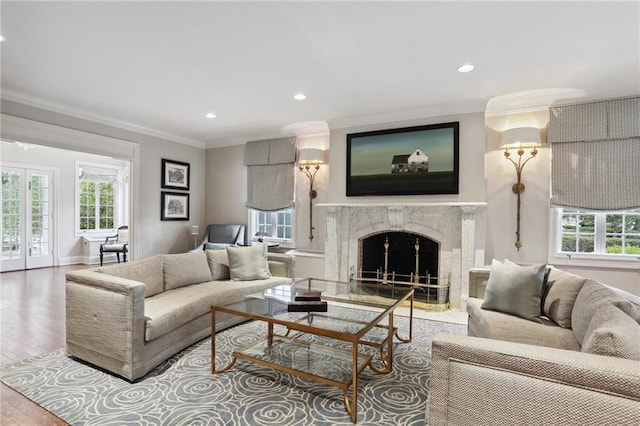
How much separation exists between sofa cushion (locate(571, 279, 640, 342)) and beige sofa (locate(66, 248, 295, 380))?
2778mm

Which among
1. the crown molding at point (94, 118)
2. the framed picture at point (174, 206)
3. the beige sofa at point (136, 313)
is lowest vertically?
the beige sofa at point (136, 313)

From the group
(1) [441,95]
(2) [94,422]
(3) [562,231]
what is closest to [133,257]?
(2) [94,422]

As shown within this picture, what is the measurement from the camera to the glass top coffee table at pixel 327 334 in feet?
6.85

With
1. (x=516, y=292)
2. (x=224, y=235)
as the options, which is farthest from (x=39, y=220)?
(x=516, y=292)

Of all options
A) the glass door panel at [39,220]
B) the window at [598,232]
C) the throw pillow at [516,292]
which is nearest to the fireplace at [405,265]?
the window at [598,232]

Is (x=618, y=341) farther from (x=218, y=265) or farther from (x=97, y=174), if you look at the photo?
(x=97, y=174)

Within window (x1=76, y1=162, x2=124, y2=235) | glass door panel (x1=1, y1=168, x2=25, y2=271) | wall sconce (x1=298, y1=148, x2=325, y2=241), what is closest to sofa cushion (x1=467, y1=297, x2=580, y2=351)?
wall sconce (x1=298, y1=148, x2=325, y2=241)

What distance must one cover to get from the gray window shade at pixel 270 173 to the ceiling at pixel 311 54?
49.1 inches

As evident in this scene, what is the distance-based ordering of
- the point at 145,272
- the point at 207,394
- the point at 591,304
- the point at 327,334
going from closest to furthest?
1. the point at 591,304
2. the point at 327,334
3. the point at 207,394
4. the point at 145,272

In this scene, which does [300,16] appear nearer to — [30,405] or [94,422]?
[94,422]

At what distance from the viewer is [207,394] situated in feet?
6.95

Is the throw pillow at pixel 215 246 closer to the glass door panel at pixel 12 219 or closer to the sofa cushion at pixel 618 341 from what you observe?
the glass door panel at pixel 12 219

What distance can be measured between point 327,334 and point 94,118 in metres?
4.69

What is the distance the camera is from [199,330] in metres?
2.89
